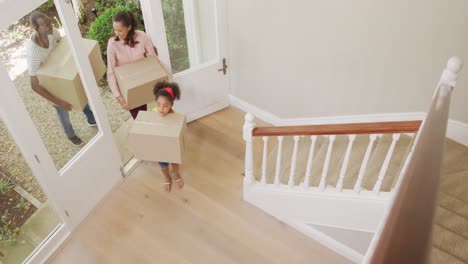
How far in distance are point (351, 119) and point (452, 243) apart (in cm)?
156

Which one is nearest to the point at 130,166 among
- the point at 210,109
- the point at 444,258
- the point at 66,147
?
the point at 66,147

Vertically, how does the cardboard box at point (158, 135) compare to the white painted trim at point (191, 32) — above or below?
below

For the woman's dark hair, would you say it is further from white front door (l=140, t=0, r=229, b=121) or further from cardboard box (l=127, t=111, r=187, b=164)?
cardboard box (l=127, t=111, r=187, b=164)

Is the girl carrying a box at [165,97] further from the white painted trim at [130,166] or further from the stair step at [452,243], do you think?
the stair step at [452,243]

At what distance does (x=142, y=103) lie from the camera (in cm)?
349

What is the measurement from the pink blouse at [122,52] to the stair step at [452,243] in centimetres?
263

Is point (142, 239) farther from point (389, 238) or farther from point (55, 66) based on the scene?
point (389, 238)

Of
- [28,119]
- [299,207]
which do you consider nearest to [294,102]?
[299,207]

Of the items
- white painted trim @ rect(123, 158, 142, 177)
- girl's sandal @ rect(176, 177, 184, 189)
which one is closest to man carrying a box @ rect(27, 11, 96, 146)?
white painted trim @ rect(123, 158, 142, 177)

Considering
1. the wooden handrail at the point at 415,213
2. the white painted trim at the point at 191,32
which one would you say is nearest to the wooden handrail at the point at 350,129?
the white painted trim at the point at 191,32

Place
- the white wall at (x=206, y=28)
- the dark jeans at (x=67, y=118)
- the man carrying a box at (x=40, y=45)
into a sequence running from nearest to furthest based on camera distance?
the man carrying a box at (x=40, y=45)
the dark jeans at (x=67, y=118)
the white wall at (x=206, y=28)

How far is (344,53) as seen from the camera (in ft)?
11.1

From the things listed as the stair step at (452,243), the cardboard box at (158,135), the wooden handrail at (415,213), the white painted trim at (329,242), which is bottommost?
the white painted trim at (329,242)

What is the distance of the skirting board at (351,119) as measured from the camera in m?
3.20
